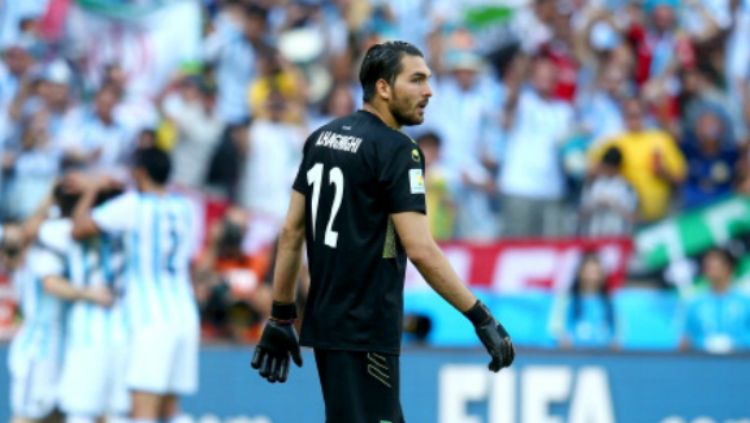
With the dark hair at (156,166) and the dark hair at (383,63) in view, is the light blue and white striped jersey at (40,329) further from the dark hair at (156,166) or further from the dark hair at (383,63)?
A: the dark hair at (383,63)

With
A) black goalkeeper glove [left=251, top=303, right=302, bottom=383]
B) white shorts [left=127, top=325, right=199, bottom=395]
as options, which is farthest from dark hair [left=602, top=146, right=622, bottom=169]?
black goalkeeper glove [left=251, top=303, right=302, bottom=383]

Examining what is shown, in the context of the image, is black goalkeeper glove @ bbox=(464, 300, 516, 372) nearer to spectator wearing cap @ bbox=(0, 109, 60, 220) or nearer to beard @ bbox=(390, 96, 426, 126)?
beard @ bbox=(390, 96, 426, 126)

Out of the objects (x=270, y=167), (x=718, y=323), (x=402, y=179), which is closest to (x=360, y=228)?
(x=402, y=179)

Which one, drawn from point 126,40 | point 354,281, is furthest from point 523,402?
point 126,40

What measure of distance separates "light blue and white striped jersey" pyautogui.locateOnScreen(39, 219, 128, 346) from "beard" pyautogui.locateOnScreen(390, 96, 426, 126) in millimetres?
4722

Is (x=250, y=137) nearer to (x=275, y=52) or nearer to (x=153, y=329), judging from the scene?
(x=275, y=52)

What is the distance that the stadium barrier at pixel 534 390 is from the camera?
10.2 metres

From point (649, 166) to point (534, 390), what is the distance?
3.02 m

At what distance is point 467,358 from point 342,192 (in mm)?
4616

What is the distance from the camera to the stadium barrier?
400 inches

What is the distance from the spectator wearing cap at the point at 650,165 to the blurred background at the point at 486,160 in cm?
2

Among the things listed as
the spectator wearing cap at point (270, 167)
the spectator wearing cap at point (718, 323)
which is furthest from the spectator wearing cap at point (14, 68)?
the spectator wearing cap at point (718, 323)

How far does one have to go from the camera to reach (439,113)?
45.0 feet

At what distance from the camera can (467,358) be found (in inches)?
413
